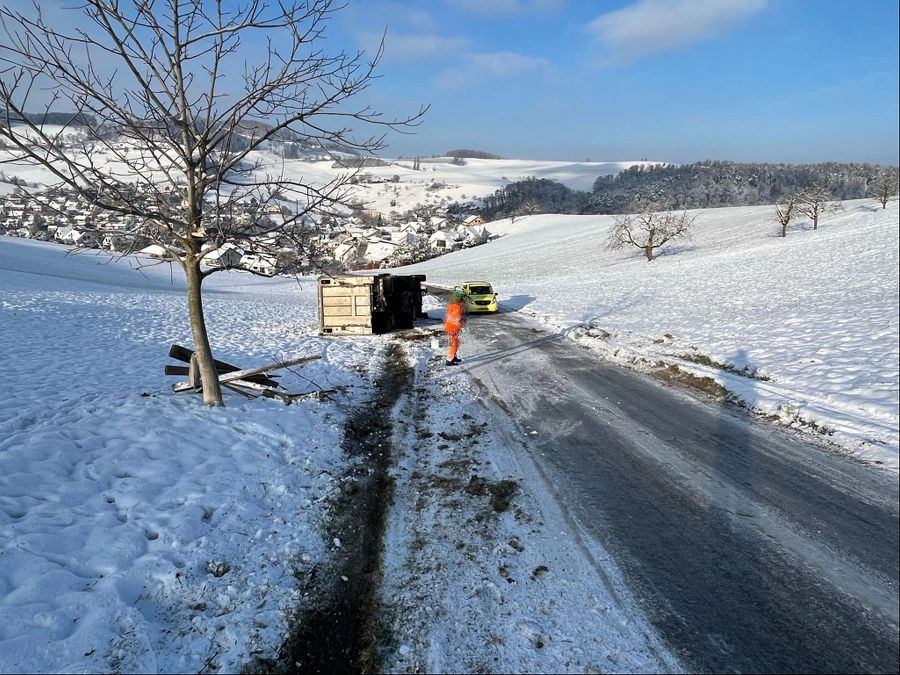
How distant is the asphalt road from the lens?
3.18 metres

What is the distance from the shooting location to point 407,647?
11.0 ft

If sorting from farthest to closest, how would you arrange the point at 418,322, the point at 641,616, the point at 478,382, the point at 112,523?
the point at 418,322 → the point at 478,382 → the point at 112,523 → the point at 641,616

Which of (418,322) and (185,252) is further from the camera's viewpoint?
(418,322)

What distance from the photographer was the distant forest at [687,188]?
74125 mm

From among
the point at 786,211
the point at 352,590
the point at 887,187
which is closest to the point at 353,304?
the point at 352,590

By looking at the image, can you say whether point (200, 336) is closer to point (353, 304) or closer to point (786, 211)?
point (353, 304)

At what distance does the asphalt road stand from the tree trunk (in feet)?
17.4

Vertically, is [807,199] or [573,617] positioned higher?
[807,199]

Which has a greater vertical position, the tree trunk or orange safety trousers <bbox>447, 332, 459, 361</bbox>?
the tree trunk

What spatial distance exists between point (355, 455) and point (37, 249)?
60441mm

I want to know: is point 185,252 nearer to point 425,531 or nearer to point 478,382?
point 425,531

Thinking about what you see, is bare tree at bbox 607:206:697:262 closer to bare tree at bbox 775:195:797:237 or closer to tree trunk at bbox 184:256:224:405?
bare tree at bbox 775:195:797:237

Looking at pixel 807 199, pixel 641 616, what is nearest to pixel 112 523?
pixel 641 616

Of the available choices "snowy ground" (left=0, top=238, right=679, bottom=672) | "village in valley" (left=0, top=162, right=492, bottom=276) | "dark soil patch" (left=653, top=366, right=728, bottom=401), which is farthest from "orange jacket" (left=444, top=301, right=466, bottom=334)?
"dark soil patch" (left=653, top=366, right=728, bottom=401)
